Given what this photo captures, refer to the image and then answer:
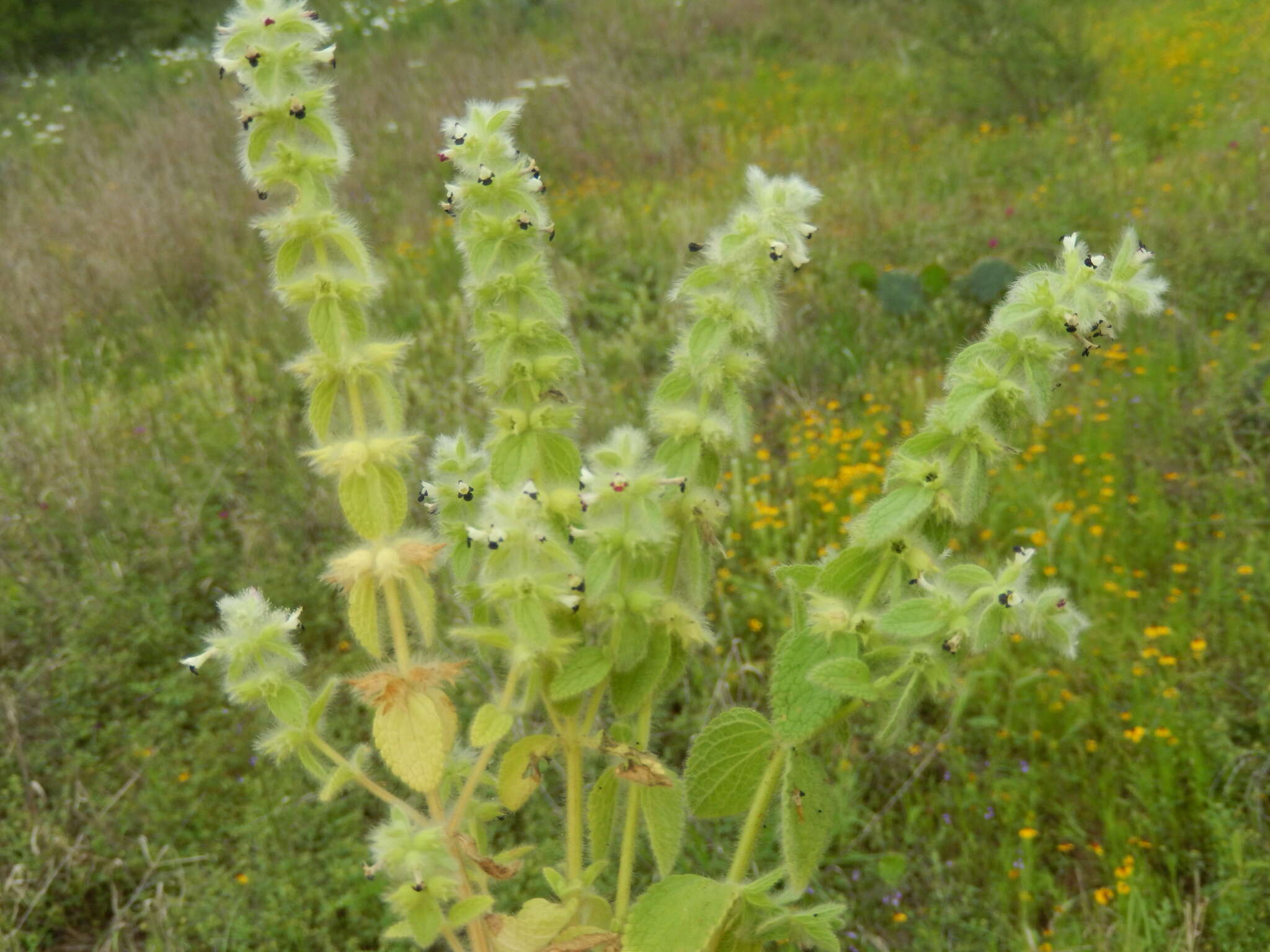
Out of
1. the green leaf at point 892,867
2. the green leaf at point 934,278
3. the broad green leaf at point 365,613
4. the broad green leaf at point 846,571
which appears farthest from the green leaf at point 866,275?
the broad green leaf at point 365,613

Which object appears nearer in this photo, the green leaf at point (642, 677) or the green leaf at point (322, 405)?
the green leaf at point (322, 405)

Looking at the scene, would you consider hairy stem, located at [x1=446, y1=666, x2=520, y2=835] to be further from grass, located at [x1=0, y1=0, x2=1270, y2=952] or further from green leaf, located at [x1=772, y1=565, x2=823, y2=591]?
grass, located at [x1=0, y1=0, x2=1270, y2=952]

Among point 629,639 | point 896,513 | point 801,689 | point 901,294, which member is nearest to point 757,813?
point 801,689

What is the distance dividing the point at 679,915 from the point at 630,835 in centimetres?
13

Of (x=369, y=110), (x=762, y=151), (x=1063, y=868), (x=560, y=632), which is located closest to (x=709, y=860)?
(x=1063, y=868)

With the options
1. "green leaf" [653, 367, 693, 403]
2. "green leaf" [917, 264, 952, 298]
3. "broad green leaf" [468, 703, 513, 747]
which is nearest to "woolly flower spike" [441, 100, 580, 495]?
"green leaf" [653, 367, 693, 403]

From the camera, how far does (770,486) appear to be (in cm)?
410

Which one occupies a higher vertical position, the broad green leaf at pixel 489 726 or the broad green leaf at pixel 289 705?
the broad green leaf at pixel 289 705

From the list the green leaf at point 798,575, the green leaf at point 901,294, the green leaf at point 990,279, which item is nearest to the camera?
the green leaf at point 798,575

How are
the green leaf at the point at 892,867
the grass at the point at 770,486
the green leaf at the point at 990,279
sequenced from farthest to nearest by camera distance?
1. the green leaf at the point at 990,279
2. the grass at the point at 770,486
3. the green leaf at the point at 892,867

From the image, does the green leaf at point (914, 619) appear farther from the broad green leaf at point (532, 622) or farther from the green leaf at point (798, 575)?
the broad green leaf at point (532, 622)

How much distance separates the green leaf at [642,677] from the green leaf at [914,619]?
9.6 inches

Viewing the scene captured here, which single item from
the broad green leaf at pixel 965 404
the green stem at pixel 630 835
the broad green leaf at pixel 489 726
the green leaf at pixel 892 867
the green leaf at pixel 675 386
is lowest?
the green leaf at pixel 892 867

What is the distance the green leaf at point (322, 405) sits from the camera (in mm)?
1006
